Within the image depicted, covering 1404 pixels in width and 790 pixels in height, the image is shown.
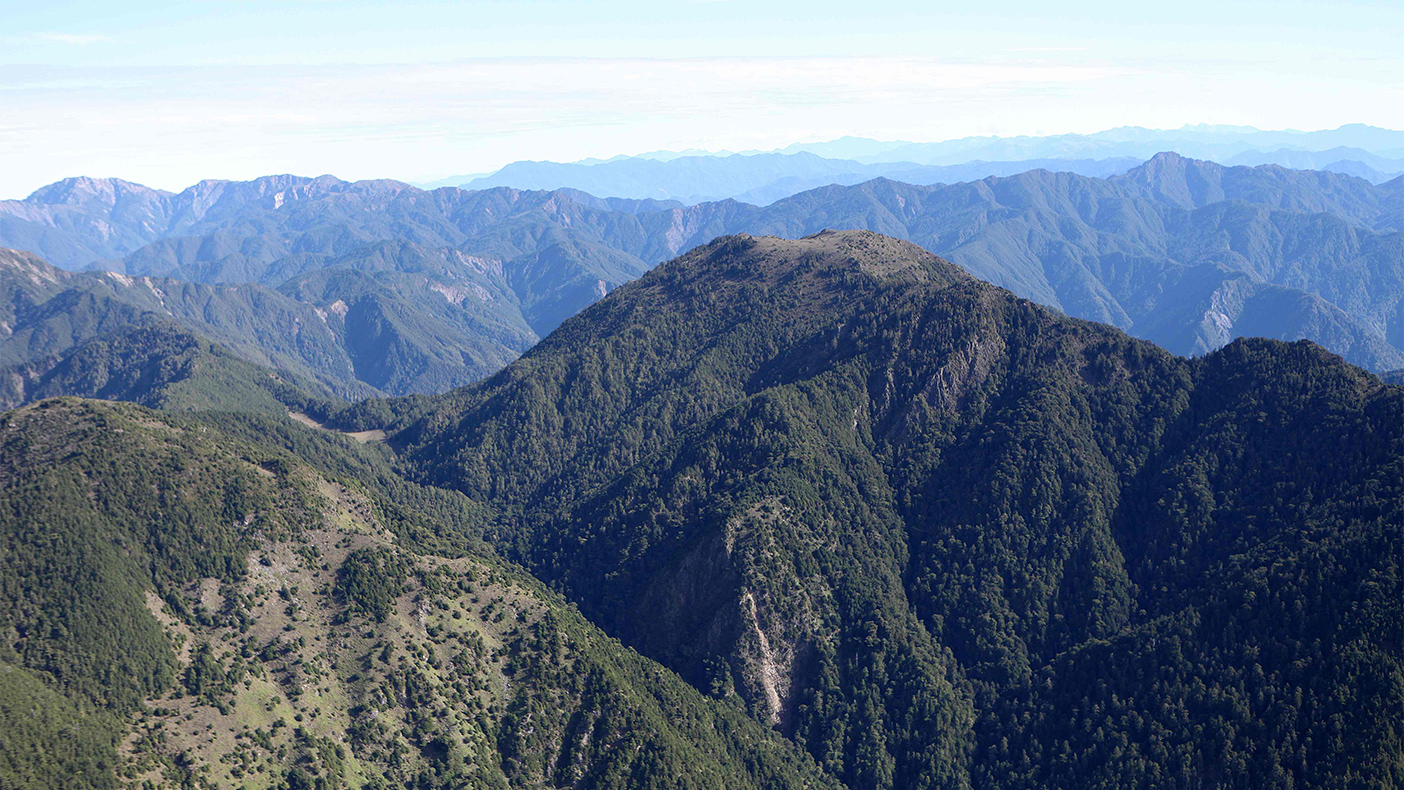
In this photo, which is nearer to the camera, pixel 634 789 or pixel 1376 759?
pixel 1376 759

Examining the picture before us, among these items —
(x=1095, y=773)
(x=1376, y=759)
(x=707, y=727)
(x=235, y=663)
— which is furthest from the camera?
(x=707, y=727)

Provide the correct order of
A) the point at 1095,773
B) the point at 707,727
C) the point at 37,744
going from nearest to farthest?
the point at 37,744, the point at 1095,773, the point at 707,727

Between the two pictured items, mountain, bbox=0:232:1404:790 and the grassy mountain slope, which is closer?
the grassy mountain slope

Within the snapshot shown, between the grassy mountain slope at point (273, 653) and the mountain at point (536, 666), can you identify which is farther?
the mountain at point (536, 666)

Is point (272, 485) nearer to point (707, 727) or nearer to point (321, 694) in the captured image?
point (321, 694)

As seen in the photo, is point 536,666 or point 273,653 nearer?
point 273,653

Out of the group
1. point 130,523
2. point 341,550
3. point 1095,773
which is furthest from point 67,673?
point 1095,773

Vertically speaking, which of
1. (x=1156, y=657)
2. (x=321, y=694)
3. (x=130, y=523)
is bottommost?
(x=321, y=694)

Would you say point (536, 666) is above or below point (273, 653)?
below
